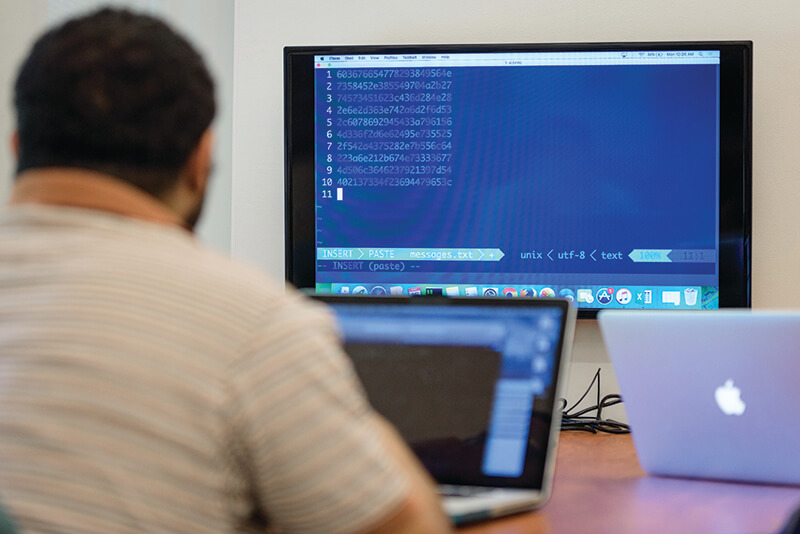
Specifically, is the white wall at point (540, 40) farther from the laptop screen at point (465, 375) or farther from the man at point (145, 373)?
the man at point (145, 373)

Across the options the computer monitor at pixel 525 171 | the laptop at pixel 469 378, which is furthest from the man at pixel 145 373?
the computer monitor at pixel 525 171

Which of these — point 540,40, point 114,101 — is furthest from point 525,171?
point 114,101

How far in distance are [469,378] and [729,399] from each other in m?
0.44

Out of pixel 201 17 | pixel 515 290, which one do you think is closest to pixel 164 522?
pixel 515 290

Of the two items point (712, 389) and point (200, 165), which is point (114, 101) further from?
point (712, 389)

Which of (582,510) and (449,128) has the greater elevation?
(449,128)

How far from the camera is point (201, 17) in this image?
2908mm

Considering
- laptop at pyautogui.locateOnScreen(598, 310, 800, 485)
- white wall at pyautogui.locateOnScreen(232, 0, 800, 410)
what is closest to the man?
laptop at pyautogui.locateOnScreen(598, 310, 800, 485)

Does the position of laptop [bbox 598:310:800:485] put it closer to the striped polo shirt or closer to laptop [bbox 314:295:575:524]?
laptop [bbox 314:295:575:524]

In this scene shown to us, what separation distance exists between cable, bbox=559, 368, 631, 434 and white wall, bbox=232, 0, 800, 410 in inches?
2.5

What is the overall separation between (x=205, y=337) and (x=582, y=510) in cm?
79

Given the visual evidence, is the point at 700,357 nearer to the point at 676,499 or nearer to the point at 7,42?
the point at 676,499

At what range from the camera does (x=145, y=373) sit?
80cm

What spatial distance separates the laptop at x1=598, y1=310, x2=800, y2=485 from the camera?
4.80 ft
